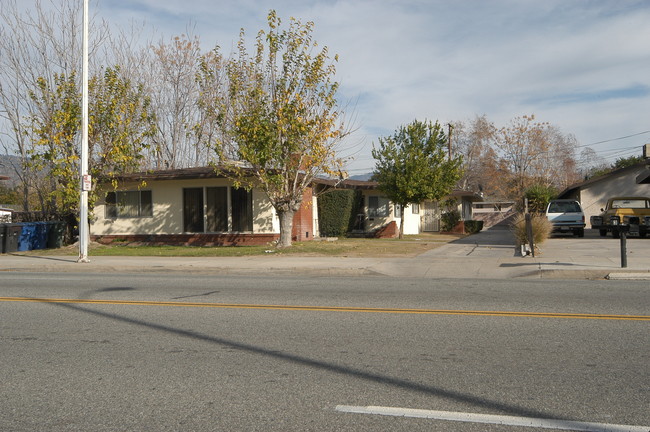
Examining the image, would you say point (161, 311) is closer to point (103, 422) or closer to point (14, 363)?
point (14, 363)

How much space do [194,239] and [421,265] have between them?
41.3 feet

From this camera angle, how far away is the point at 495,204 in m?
61.0

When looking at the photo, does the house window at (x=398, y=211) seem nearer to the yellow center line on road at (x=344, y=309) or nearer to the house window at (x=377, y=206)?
the house window at (x=377, y=206)

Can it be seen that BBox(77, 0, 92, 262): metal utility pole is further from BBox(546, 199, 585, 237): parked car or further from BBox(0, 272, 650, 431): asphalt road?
BBox(546, 199, 585, 237): parked car

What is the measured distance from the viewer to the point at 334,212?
29.8 m

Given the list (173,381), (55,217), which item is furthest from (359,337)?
(55,217)

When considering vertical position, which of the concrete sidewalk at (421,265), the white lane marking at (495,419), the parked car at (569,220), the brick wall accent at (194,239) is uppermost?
the parked car at (569,220)

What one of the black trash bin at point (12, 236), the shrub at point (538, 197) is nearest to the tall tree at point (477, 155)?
the shrub at point (538, 197)

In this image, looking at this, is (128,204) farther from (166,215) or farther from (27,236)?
(27,236)

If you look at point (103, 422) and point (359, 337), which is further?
point (359, 337)

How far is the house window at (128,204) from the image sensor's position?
86.7 feet

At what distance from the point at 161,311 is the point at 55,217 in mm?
21028

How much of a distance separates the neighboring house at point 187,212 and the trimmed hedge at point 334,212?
2.34 m

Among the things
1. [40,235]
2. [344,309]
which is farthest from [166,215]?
[344,309]
